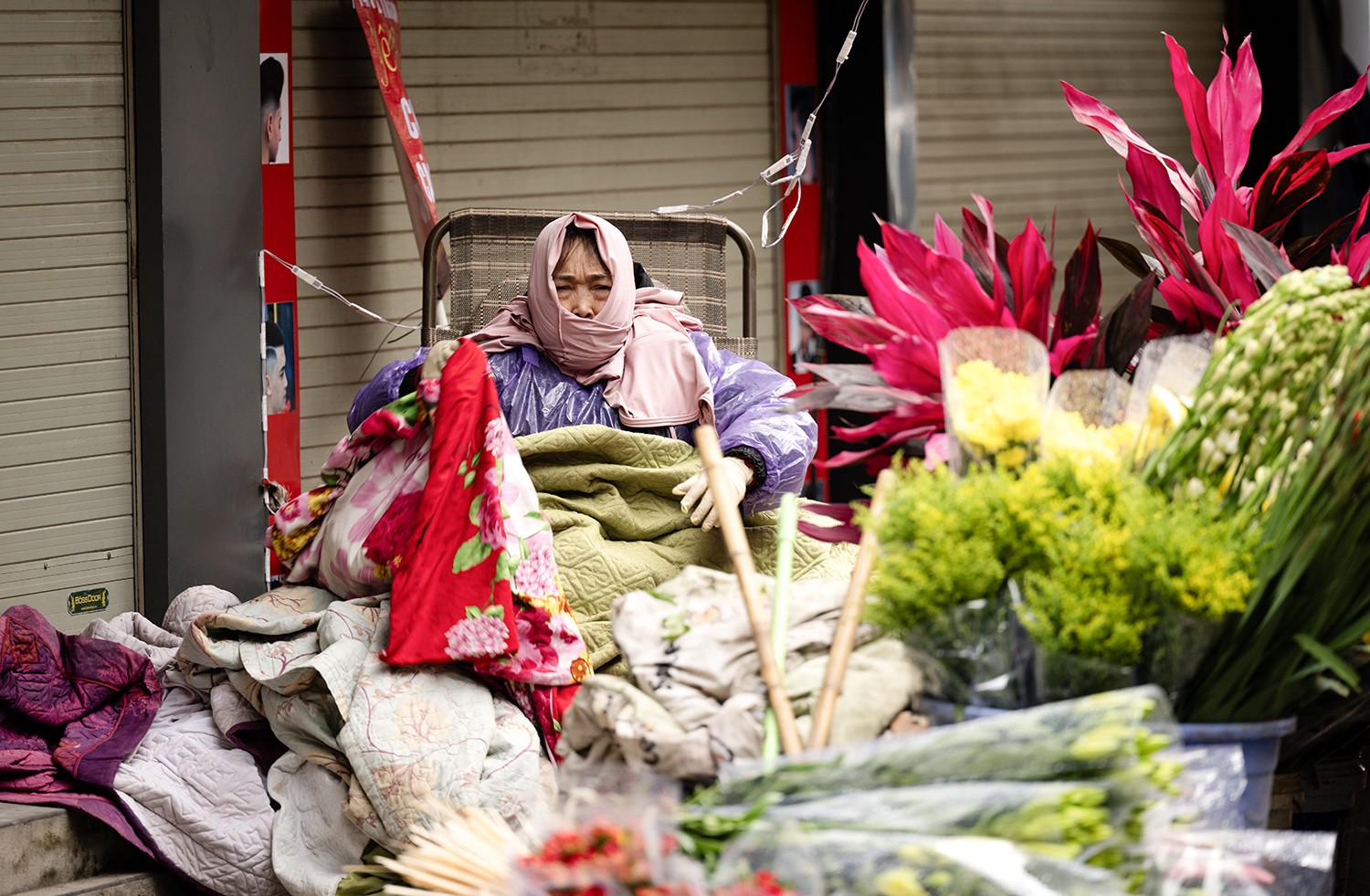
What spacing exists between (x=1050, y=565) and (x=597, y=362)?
2184 millimetres

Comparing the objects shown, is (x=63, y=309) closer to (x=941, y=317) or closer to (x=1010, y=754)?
(x=941, y=317)

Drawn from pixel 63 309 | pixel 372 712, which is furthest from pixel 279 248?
pixel 372 712

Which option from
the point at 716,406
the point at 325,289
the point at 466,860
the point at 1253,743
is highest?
the point at 325,289

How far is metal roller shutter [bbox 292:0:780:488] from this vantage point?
478cm

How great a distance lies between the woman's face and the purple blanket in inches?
49.2

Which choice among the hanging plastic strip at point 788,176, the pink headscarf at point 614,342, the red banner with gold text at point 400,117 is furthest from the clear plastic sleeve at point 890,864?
the red banner with gold text at point 400,117

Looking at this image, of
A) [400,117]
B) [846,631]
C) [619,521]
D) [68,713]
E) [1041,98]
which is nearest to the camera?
[846,631]

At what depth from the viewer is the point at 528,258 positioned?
12.7 feet

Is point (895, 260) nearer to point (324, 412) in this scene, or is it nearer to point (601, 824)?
point (601, 824)

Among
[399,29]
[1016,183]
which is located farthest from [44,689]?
[1016,183]

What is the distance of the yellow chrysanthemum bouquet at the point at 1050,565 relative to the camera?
1.18 metres

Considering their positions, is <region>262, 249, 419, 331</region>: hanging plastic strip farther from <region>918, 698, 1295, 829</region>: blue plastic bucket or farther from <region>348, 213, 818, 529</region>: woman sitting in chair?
<region>918, 698, 1295, 829</region>: blue plastic bucket

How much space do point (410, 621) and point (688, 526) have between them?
71 cm

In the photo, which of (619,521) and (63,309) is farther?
(63,309)
